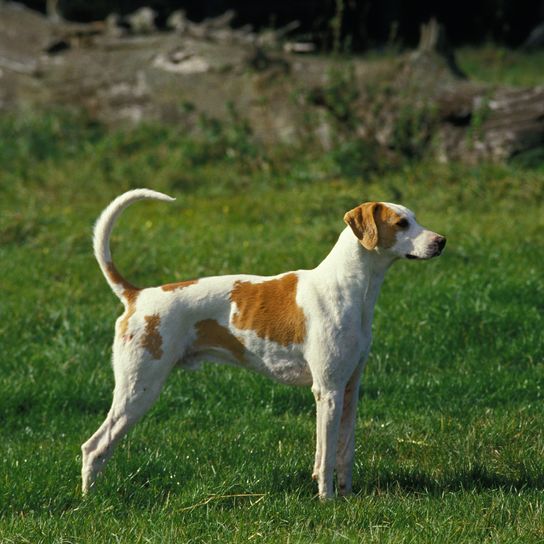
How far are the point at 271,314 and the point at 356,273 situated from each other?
1.37ft

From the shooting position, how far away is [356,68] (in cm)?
1202

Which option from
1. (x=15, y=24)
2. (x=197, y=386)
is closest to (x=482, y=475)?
(x=197, y=386)

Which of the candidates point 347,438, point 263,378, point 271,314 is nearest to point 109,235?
point 271,314

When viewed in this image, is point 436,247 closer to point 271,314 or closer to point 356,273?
point 356,273

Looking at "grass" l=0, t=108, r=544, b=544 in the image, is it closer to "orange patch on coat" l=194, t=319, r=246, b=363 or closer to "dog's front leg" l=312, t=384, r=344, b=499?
"dog's front leg" l=312, t=384, r=344, b=499

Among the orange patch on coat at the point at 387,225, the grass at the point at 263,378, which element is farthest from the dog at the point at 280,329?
the grass at the point at 263,378

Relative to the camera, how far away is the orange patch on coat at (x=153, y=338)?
15.1ft

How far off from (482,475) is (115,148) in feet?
27.7

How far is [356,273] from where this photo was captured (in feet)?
15.1

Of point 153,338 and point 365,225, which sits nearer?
point 365,225

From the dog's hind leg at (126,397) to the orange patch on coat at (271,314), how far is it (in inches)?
15.4

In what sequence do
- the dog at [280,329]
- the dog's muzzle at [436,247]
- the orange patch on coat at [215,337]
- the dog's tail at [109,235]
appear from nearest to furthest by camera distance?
the dog's muzzle at [436,247] < the dog at [280,329] < the orange patch on coat at [215,337] < the dog's tail at [109,235]

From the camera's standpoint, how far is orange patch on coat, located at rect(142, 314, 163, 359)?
4609 millimetres

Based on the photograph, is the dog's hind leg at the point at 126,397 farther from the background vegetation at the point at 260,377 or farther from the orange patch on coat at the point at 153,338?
the background vegetation at the point at 260,377
